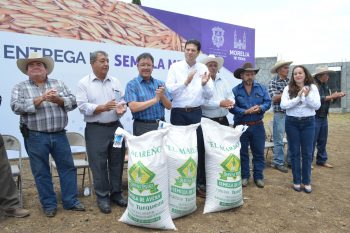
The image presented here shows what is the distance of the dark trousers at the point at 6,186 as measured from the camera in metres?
3.28

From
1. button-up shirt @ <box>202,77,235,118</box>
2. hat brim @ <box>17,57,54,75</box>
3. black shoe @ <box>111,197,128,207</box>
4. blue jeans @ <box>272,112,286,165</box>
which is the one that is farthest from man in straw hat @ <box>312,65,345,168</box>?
hat brim @ <box>17,57,54,75</box>

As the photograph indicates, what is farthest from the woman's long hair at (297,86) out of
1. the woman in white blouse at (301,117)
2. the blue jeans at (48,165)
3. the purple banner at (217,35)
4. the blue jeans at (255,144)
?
the purple banner at (217,35)

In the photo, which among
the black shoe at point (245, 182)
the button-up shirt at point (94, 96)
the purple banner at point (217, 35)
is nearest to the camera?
the button-up shirt at point (94, 96)

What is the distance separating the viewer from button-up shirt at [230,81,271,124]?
4270mm

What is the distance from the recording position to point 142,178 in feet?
9.76

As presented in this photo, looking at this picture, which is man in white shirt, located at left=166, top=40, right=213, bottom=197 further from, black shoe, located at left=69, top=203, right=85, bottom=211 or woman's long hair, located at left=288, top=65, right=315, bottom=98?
black shoe, located at left=69, top=203, right=85, bottom=211

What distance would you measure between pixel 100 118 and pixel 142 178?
0.84 m

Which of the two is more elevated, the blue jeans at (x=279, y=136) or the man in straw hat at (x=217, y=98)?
the man in straw hat at (x=217, y=98)

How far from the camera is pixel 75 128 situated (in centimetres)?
629

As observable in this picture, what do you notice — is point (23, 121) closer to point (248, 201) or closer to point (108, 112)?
point (108, 112)

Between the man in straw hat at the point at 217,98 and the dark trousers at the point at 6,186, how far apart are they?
2.15m

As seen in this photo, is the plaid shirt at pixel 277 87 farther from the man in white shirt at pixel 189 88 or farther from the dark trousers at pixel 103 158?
the dark trousers at pixel 103 158

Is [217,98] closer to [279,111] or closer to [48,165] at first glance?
[279,111]

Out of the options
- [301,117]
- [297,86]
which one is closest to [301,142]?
[301,117]
